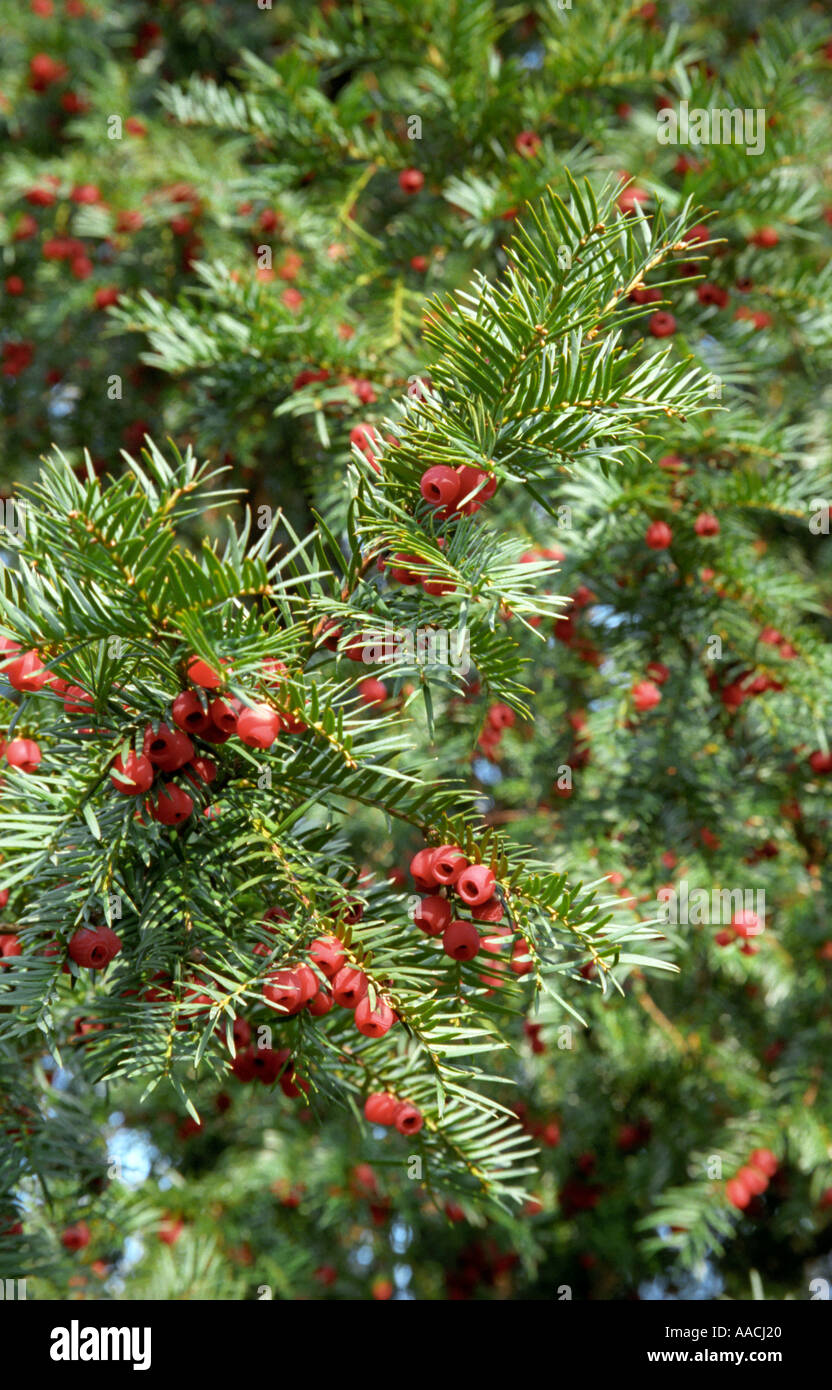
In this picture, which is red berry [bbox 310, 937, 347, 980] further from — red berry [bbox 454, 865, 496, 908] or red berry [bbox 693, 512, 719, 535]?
red berry [bbox 693, 512, 719, 535]

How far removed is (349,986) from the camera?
39.0 inches

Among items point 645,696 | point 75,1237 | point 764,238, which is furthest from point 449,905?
point 764,238

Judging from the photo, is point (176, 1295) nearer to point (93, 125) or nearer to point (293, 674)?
point (293, 674)

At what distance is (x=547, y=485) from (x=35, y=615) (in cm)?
105

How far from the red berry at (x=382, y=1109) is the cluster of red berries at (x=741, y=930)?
1.14 m

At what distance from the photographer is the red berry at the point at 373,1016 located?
0.99m

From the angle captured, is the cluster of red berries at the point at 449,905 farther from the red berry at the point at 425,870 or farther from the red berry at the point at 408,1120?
the red berry at the point at 408,1120

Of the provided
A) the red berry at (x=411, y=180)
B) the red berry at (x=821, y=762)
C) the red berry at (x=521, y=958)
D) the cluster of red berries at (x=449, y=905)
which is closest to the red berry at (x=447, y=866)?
the cluster of red berries at (x=449, y=905)

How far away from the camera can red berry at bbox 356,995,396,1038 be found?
39.1 inches

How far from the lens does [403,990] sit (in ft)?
3.34

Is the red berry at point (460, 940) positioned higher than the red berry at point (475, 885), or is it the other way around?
the red berry at point (475, 885)

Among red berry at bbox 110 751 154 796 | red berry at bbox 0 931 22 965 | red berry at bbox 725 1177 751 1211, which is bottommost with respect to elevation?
red berry at bbox 725 1177 751 1211

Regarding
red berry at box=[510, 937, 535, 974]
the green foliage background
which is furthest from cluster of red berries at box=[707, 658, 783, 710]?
red berry at box=[510, 937, 535, 974]

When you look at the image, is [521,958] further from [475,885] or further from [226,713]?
[226,713]
